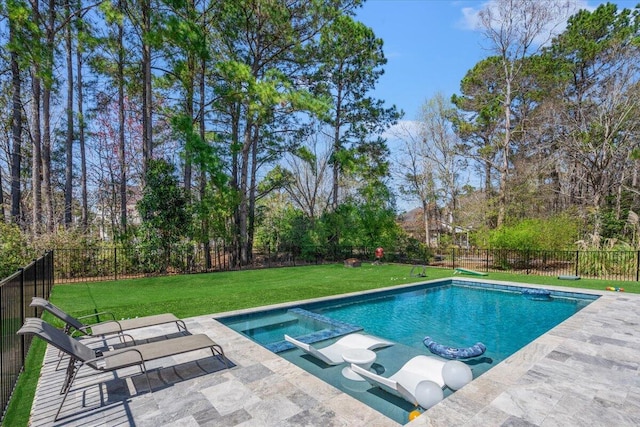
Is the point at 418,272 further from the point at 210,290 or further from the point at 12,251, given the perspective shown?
the point at 12,251

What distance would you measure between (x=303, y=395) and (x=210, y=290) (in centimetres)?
710

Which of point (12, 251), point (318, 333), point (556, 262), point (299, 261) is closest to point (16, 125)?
point (12, 251)

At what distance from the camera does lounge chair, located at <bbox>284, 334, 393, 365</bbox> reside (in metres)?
5.07

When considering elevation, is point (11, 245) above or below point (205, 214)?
below

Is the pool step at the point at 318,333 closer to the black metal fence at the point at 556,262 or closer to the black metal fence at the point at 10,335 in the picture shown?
the black metal fence at the point at 10,335

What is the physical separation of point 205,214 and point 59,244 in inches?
198

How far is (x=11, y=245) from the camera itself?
31.7ft

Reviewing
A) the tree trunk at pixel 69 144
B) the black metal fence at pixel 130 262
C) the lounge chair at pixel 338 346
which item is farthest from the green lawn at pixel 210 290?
the tree trunk at pixel 69 144

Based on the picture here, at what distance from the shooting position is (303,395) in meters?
3.34

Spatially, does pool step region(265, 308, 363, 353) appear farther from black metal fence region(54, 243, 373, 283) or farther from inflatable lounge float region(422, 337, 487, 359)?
black metal fence region(54, 243, 373, 283)

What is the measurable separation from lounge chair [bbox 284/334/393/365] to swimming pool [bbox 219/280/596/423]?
13 cm

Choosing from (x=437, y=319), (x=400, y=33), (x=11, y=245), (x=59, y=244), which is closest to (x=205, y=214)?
(x=59, y=244)

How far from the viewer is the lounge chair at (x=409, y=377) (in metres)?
3.90

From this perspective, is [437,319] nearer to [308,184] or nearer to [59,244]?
[59,244]
